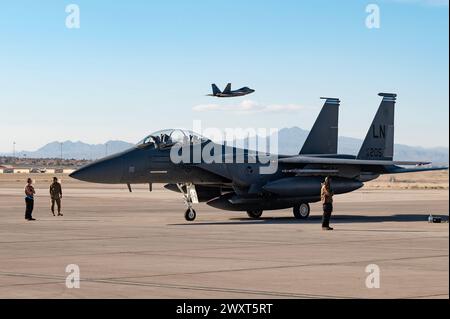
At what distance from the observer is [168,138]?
2825 centimetres

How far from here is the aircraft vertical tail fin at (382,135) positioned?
34.8 metres

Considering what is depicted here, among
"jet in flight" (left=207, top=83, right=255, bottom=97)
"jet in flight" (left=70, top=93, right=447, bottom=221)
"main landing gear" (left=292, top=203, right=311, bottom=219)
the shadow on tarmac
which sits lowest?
the shadow on tarmac

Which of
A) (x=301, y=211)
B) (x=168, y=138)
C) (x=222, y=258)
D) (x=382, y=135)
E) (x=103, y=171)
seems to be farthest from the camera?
(x=382, y=135)

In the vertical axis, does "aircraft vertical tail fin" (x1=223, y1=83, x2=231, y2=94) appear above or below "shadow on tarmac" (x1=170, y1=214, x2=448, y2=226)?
above

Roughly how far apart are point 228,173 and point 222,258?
12.8m

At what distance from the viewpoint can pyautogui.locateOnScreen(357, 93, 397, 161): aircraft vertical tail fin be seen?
114 feet

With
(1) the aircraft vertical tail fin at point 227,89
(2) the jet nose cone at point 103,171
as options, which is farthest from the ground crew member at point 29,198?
(1) the aircraft vertical tail fin at point 227,89

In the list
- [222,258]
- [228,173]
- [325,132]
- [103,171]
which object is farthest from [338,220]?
[222,258]

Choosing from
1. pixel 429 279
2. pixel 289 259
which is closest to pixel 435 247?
pixel 289 259

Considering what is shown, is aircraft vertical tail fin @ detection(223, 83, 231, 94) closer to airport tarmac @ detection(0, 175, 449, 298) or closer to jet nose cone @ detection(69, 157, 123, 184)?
airport tarmac @ detection(0, 175, 449, 298)

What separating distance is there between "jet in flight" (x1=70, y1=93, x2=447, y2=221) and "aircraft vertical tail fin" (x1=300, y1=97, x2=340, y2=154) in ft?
1.49

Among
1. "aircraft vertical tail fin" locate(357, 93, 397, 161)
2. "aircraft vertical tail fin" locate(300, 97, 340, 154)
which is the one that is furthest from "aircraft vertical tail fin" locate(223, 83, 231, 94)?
"aircraft vertical tail fin" locate(357, 93, 397, 161)

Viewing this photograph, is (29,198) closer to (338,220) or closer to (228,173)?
(228,173)

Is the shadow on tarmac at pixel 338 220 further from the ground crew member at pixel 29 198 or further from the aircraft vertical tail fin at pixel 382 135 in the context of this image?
the ground crew member at pixel 29 198
